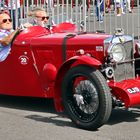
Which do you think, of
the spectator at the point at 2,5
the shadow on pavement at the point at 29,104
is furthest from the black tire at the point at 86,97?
the spectator at the point at 2,5

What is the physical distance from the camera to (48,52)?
20.9 ft

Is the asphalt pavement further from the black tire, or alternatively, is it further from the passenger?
the passenger

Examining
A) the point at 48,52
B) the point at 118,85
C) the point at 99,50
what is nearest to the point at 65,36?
the point at 48,52

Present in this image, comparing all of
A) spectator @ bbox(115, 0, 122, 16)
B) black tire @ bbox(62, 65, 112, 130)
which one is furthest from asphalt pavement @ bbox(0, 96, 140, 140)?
spectator @ bbox(115, 0, 122, 16)

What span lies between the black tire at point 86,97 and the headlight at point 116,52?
1.22 feet

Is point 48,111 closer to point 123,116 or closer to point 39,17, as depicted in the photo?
point 123,116

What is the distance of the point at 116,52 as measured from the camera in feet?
19.4

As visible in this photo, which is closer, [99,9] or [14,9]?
[14,9]

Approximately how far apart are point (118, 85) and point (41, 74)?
3.86ft

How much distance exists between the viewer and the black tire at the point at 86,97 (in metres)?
5.43

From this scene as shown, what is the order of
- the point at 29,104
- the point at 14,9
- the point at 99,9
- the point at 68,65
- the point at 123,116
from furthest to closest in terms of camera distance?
the point at 99,9
the point at 14,9
the point at 29,104
the point at 123,116
the point at 68,65

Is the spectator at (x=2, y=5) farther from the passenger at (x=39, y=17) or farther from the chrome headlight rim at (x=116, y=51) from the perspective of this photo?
the chrome headlight rim at (x=116, y=51)

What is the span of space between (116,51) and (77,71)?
1.93ft

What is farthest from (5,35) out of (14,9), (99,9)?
(99,9)
